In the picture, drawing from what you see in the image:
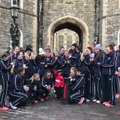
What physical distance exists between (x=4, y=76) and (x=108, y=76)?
2664mm

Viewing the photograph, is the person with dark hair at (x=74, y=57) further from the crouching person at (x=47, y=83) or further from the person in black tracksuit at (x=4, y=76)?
the person in black tracksuit at (x=4, y=76)

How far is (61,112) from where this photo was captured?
8.68 meters

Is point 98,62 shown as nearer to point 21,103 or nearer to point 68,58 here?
point 68,58

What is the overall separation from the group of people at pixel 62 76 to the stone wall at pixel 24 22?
956 centimetres

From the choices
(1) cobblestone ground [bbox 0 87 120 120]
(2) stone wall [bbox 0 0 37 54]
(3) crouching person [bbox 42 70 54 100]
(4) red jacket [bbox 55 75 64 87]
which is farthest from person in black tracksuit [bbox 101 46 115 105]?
(2) stone wall [bbox 0 0 37 54]

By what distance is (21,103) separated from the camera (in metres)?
9.34

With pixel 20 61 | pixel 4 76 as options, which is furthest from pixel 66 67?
pixel 4 76

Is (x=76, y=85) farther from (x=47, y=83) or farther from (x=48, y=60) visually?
(x=48, y=60)

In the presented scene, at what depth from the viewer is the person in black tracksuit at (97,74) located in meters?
9.85

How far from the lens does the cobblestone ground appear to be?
8078 millimetres

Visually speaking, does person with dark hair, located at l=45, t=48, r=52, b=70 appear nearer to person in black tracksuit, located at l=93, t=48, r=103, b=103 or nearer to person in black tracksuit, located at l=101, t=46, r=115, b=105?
person in black tracksuit, located at l=93, t=48, r=103, b=103

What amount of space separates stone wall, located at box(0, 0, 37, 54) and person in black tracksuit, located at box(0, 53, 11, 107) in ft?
36.1

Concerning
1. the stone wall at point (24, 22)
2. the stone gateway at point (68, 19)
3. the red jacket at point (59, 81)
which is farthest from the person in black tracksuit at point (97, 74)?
the stone gateway at point (68, 19)

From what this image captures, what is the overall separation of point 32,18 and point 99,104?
520 inches
